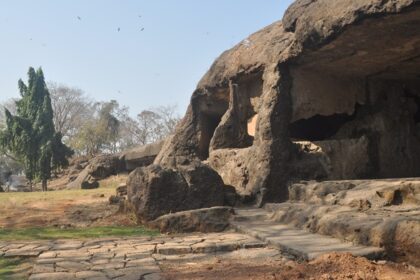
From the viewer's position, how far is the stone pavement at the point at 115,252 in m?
4.17

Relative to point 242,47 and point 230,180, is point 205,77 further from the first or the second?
point 230,180

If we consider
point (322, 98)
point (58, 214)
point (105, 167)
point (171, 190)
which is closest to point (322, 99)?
point (322, 98)

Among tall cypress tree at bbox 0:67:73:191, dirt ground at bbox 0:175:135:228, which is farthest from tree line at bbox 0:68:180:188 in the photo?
dirt ground at bbox 0:175:135:228

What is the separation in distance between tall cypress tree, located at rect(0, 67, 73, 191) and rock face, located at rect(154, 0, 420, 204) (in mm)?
16511

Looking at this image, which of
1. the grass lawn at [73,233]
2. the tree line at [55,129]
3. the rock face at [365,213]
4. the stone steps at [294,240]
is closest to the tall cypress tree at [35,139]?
the tree line at [55,129]

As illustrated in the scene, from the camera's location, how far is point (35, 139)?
2716 cm

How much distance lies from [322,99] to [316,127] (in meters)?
1.97

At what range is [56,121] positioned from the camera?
4175 centimetres

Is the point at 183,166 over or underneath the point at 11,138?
underneath

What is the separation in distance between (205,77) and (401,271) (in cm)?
1035

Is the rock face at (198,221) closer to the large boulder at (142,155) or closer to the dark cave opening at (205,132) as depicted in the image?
the dark cave opening at (205,132)

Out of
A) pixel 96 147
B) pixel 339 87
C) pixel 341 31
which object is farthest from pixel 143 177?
pixel 96 147

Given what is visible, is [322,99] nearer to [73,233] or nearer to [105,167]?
[73,233]

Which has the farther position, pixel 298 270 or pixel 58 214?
pixel 58 214
